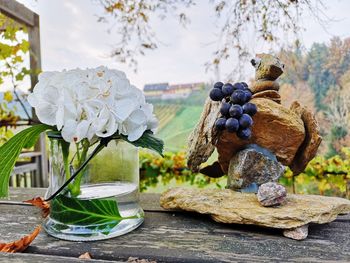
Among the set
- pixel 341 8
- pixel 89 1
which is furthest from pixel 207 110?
pixel 89 1

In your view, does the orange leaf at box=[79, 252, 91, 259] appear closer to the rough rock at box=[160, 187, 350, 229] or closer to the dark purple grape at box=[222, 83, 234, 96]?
the rough rock at box=[160, 187, 350, 229]

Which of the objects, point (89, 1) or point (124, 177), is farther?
point (89, 1)

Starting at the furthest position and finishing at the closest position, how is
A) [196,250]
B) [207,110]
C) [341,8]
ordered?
1. [341,8]
2. [207,110]
3. [196,250]

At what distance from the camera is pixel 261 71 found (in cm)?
76

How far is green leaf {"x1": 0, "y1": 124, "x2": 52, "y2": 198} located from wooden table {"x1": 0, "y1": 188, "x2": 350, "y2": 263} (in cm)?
13

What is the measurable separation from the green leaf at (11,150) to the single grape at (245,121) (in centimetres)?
41

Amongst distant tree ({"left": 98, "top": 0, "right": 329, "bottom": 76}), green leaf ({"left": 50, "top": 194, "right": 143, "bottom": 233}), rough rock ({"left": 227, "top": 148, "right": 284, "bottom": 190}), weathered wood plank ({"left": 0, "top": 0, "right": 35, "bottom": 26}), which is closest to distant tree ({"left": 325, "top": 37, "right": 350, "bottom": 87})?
distant tree ({"left": 98, "top": 0, "right": 329, "bottom": 76})

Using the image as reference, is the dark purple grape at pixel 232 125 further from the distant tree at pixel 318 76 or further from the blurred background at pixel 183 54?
the distant tree at pixel 318 76

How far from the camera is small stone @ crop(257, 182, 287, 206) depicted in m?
0.63

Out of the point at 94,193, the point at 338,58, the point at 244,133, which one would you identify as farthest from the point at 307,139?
the point at 338,58

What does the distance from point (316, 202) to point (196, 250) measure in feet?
0.97

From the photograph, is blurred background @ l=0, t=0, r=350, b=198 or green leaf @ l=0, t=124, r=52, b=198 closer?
green leaf @ l=0, t=124, r=52, b=198

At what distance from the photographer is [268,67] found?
0.75 metres

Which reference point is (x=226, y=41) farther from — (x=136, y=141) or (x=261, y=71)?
(x=136, y=141)
